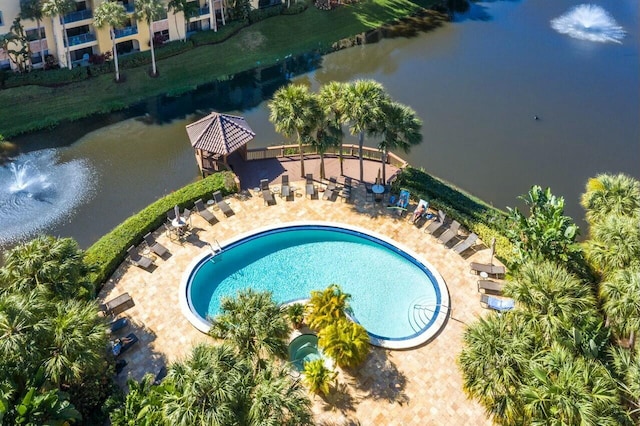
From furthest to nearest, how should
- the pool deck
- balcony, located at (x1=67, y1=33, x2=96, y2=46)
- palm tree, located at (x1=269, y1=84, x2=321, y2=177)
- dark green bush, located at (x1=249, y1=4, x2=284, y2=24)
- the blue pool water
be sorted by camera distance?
1. dark green bush, located at (x1=249, y1=4, x2=284, y2=24)
2. balcony, located at (x1=67, y1=33, x2=96, y2=46)
3. palm tree, located at (x1=269, y1=84, x2=321, y2=177)
4. the blue pool water
5. the pool deck

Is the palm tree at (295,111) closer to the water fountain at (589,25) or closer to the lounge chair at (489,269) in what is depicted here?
the lounge chair at (489,269)

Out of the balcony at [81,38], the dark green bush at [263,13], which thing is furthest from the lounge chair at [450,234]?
the balcony at [81,38]

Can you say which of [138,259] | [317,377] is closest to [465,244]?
[317,377]

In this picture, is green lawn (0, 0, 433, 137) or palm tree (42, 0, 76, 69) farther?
green lawn (0, 0, 433, 137)

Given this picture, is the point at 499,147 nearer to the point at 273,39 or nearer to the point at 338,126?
the point at 338,126

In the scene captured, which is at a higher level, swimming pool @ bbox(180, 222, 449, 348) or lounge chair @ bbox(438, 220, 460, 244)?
lounge chair @ bbox(438, 220, 460, 244)

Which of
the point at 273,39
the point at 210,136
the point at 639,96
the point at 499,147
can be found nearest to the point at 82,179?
the point at 210,136

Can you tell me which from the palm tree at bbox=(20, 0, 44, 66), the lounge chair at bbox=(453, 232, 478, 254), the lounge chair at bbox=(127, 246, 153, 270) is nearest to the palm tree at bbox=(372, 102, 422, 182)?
the lounge chair at bbox=(453, 232, 478, 254)

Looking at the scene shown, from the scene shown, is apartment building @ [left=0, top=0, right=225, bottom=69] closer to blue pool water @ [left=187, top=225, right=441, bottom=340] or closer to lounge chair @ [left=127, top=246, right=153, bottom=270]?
lounge chair @ [left=127, top=246, right=153, bottom=270]
